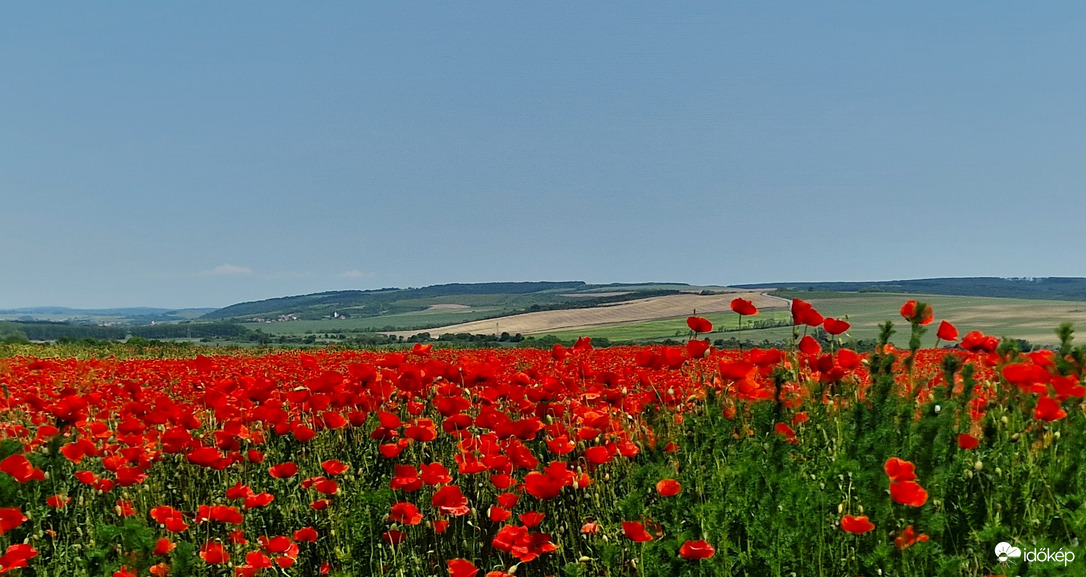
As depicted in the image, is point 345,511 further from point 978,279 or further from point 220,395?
point 978,279

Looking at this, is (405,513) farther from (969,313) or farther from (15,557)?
(969,313)

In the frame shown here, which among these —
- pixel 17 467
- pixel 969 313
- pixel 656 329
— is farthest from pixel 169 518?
pixel 969 313

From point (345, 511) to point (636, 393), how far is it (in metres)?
2.34

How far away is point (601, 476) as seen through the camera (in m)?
4.04

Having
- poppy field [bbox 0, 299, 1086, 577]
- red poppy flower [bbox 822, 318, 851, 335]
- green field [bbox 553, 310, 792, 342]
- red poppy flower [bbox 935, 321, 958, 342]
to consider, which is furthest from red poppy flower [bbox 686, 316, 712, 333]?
green field [bbox 553, 310, 792, 342]

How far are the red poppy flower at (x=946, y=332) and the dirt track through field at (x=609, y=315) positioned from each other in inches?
1873

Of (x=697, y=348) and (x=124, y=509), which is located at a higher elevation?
(x=697, y=348)

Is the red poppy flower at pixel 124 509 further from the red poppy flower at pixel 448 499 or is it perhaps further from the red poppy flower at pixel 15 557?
the red poppy flower at pixel 448 499

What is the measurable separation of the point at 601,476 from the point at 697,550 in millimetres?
1470

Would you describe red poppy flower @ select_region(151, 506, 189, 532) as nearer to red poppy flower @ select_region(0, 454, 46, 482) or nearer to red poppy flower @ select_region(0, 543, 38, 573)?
red poppy flower @ select_region(0, 543, 38, 573)

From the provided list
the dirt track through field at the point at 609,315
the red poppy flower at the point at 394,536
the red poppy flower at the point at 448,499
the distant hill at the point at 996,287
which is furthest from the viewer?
the distant hill at the point at 996,287

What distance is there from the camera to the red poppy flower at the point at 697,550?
102 inches

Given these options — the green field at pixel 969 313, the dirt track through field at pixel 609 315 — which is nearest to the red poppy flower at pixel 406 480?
the green field at pixel 969 313

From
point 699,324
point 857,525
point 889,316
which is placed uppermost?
point 699,324
